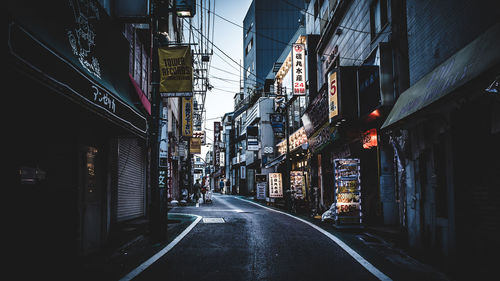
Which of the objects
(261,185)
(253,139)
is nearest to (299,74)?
(261,185)

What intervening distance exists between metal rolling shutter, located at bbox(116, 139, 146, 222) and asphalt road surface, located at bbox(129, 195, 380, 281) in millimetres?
3614

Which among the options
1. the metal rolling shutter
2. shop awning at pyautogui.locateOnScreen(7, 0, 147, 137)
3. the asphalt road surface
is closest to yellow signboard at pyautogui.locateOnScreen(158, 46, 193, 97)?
shop awning at pyautogui.locateOnScreen(7, 0, 147, 137)

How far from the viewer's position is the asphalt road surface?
21.5 feet

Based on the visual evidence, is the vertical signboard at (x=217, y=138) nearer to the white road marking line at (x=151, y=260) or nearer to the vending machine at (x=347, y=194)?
the vending machine at (x=347, y=194)

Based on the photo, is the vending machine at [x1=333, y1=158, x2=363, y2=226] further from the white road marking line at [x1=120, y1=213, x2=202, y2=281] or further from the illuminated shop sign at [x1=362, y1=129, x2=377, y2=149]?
the white road marking line at [x1=120, y1=213, x2=202, y2=281]

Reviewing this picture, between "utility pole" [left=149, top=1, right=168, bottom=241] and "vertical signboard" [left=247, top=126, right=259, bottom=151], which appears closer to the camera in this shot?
"utility pole" [left=149, top=1, right=168, bottom=241]

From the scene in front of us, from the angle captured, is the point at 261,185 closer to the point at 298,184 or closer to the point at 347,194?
the point at 298,184

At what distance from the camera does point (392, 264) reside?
752cm

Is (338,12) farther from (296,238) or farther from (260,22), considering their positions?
(260,22)

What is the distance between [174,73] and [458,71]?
23.5 feet

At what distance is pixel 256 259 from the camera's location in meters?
7.91

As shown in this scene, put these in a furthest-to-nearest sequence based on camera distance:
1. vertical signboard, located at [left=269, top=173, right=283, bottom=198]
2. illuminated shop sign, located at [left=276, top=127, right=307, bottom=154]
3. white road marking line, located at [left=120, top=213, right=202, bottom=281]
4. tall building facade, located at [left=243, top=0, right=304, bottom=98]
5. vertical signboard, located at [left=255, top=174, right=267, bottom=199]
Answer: tall building facade, located at [left=243, top=0, right=304, bottom=98]
vertical signboard, located at [left=255, top=174, right=267, bottom=199]
illuminated shop sign, located at [left=276, top=127, right=307, bottom=154]
vertical signboard, located at [left=269, top=173, right=283, bottom=198]
white road marking line, located at [left=120, top=213, right=202, bottom=281]

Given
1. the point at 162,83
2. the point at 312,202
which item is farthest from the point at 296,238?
the point at 312,202

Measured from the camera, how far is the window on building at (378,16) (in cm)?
1469
